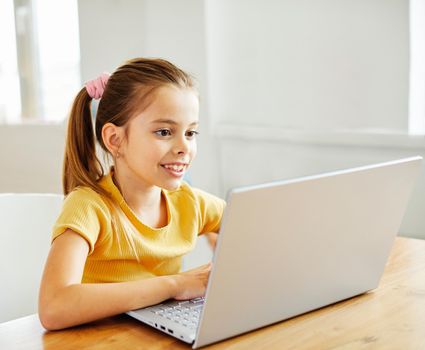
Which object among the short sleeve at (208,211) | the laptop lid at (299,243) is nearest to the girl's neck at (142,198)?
the short sleeve at (208,211)

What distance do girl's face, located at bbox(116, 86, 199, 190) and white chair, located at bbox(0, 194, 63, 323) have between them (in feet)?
1.36

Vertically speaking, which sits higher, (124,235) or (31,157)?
(124,235)

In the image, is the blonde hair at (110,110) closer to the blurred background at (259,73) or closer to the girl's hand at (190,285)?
the girl's hand at (190,285)

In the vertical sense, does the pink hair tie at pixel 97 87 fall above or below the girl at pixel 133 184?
above

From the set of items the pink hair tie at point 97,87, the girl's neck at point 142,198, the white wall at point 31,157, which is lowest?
the white wall at point 31,157

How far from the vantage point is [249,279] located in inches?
39.0

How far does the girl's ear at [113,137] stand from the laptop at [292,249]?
38 centimetres

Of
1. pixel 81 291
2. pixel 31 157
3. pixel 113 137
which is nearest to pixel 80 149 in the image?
pixel 113 137

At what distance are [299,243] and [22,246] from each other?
2.81ft

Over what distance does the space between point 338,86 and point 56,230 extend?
1.30 m

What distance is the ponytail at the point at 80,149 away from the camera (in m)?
1.44

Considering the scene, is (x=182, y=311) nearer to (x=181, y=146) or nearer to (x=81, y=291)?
(x=81, y=291)

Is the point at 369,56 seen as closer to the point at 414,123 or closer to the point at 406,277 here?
the point at 414,123

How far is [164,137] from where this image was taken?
1.35 metres
